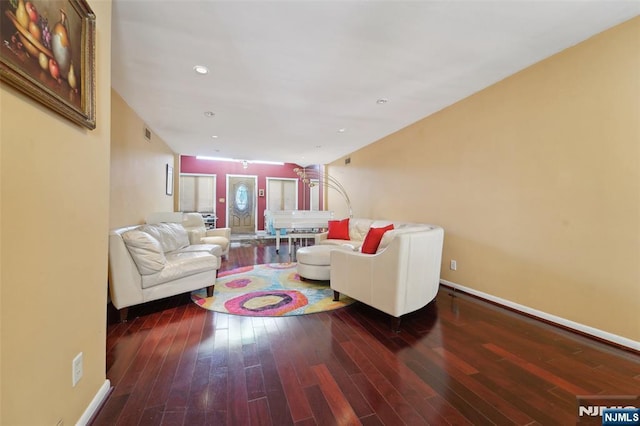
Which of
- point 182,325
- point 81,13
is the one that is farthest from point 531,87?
point 182,325

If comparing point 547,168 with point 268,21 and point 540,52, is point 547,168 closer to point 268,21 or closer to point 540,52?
point 540,52

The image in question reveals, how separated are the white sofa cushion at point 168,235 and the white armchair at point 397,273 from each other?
7.83 ft

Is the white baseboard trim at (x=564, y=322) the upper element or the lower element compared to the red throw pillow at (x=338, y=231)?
lower

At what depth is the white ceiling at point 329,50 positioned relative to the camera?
5.66ft

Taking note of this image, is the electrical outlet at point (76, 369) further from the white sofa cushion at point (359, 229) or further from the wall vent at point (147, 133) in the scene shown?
the wall vent at point (147, 133)

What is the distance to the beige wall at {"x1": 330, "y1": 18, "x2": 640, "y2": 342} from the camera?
1.91 m

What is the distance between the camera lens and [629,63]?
73.9 inches

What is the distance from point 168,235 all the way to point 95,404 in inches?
96.6

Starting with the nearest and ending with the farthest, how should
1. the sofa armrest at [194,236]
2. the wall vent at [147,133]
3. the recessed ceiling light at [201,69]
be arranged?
1. the recessed ceiling light at [201,69]
2. the wall vent at [147,133]
3. the sofa armrest at [194,236]

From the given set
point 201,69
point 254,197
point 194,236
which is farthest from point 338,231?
point 254,197

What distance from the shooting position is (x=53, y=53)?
3.23ft

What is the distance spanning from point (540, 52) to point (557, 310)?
240 centimetres

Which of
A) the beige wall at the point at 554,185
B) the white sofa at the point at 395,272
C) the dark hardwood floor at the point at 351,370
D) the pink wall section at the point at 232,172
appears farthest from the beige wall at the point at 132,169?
the beige wall at the point at 554,185

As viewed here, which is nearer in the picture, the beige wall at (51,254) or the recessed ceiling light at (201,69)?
the beige wall at (51,254)
